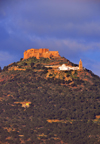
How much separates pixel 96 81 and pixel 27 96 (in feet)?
71.8

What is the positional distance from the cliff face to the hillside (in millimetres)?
1937

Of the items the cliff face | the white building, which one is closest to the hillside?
the white building

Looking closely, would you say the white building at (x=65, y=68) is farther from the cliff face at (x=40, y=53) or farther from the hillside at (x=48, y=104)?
the cliff face at (x=40, y=53)

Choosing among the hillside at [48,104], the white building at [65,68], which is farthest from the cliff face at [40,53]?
the white building at [65,68]

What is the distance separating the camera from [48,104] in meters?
127

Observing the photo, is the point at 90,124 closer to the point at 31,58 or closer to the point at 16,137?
the point at 16,137

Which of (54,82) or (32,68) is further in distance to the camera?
(32,68)

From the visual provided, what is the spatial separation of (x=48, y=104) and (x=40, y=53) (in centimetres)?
2846

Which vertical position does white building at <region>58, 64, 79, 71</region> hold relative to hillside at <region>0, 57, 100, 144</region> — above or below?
above

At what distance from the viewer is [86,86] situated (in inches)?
5231

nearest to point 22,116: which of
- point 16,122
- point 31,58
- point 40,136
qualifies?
point 16,122

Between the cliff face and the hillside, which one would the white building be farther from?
the cliff face

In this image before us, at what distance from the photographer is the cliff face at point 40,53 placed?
491 feet

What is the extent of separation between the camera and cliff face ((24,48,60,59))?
491ft
